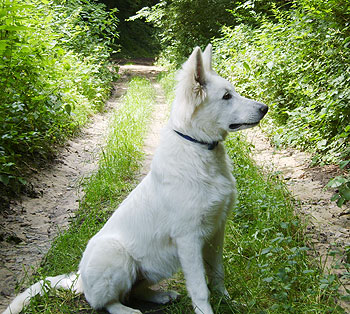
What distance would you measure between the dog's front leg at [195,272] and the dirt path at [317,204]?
92 cm

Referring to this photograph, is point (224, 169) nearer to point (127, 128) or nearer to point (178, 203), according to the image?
point (178, 203)

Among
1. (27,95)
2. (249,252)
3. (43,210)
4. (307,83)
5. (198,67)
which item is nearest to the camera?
(198,67)

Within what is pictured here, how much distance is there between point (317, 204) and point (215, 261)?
Answer: 6.65 ft

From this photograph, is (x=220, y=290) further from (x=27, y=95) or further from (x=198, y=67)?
(x=27, y=95)

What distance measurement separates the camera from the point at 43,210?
478 cm

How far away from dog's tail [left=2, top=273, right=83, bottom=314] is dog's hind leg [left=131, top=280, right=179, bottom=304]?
1.41ft

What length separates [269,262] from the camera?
3010 millimetres

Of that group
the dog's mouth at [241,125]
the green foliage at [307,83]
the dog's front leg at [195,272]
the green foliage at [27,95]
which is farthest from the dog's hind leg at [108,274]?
the green foliage at [307,83]

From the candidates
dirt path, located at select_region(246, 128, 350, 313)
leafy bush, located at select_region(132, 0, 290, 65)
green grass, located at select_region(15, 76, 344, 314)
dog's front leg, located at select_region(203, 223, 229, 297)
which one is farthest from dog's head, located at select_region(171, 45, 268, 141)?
leafy bush, located at select_region(132, 0, 290, 65)

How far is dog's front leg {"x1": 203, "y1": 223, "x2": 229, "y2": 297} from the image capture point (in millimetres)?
2760

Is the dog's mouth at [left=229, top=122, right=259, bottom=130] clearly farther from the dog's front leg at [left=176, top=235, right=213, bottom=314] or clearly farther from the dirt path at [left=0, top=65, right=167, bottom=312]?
the dirt path at [left=0, top=65, right=167, bottom=312]

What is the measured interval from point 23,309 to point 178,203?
132cm

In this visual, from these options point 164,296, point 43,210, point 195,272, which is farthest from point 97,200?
point 195,272

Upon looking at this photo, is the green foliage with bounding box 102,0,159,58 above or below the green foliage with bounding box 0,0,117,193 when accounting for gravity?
below
